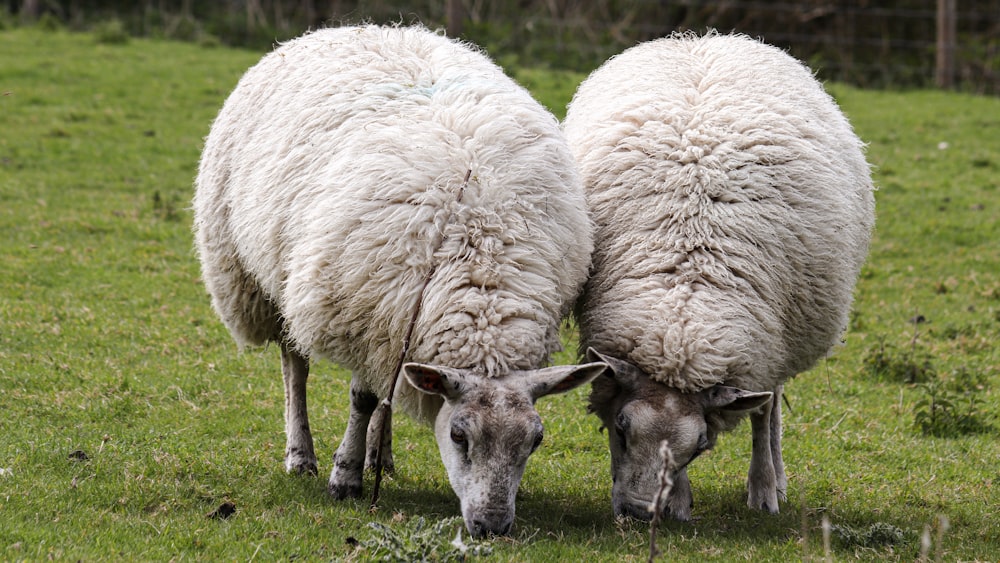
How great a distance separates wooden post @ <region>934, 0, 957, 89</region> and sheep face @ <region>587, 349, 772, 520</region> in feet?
45.3

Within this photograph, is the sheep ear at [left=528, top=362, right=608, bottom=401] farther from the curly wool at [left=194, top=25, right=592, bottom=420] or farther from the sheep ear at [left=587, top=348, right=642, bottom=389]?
the sheep ear at [left=587, top=348, right=642, bottom=389]

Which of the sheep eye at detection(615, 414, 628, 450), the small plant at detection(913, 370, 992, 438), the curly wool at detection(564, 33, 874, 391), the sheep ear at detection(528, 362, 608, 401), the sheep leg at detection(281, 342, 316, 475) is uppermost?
the curly wool at detection(564, 33, 874, 391)

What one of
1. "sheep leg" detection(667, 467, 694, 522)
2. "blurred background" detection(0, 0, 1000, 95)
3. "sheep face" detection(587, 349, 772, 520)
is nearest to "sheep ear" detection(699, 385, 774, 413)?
"sheep face" detection(587, 349, 772, 520)

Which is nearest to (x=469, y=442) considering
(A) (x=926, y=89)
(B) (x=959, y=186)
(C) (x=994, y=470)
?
(C) (x=994, y=470)

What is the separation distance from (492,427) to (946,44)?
1473cm

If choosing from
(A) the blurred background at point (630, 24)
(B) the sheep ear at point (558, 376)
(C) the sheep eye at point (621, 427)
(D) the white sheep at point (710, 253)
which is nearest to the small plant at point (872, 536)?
(D) the white sheep at point (710, 253)

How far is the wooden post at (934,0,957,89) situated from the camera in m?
16.8

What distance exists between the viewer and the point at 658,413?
483 centimetres

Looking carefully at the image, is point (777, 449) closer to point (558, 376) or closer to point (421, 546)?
point (558, 376)

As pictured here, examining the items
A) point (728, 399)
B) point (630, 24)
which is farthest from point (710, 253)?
point (630, 24)

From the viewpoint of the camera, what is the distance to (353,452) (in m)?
5.36

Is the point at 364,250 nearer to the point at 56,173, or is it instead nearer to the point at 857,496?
Result: the point at 857,496

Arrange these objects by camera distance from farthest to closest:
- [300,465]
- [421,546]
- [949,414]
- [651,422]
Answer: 1. [949,414]
2. [300,465]
3. [651,422]
4. [421,546]

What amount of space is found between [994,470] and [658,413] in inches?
106
